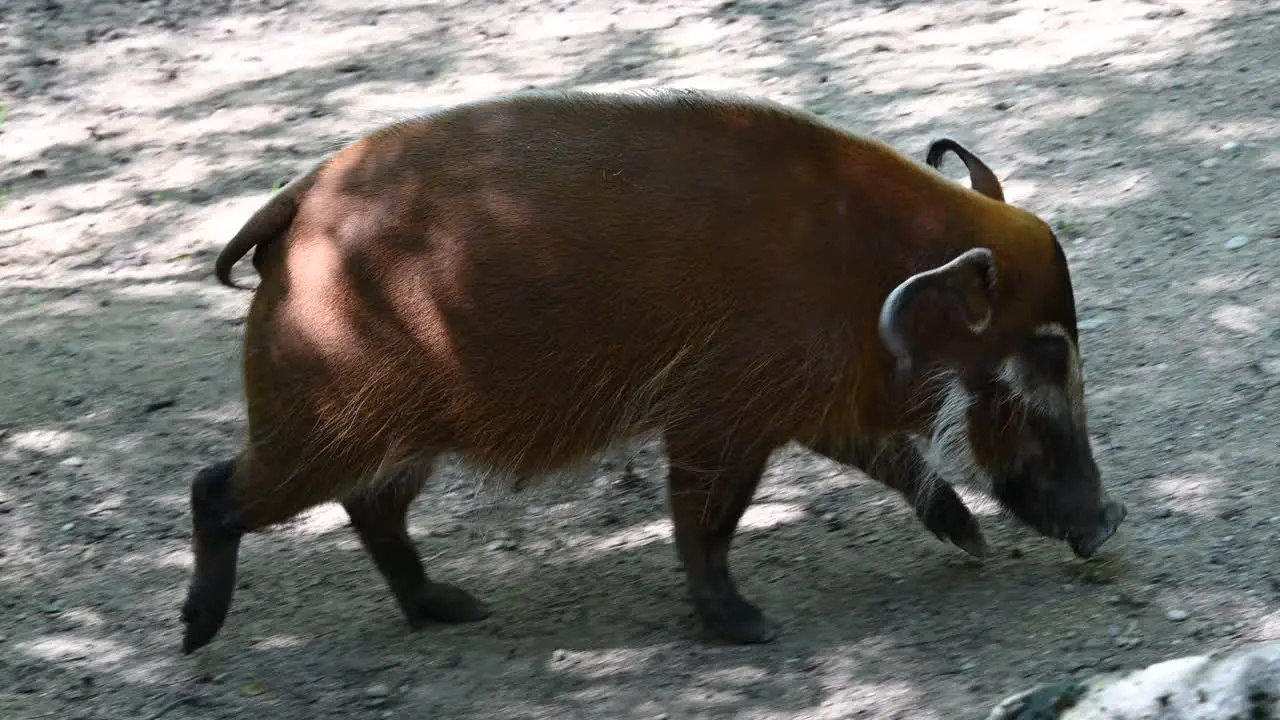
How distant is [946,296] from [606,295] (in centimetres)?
76

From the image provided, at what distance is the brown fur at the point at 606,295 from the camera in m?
3.63

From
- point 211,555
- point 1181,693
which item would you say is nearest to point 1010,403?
point 1181,693

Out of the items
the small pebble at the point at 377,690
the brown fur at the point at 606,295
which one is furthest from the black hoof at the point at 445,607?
the brown fur at the point at 606,295

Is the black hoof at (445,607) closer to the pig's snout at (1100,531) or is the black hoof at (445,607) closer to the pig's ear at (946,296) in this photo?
the pig's ear at (946,296)

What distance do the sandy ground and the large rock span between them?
0.62m

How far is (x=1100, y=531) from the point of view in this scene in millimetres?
3842

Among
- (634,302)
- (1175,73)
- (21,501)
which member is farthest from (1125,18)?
(21,501)

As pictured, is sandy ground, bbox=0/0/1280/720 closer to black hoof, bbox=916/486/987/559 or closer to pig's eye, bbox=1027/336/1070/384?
black hoof, bbox=916/486/987/559

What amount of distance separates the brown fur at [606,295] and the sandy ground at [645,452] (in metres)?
0.42

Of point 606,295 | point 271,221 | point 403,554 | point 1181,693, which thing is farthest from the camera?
point 403,554

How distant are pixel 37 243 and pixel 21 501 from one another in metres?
1.90

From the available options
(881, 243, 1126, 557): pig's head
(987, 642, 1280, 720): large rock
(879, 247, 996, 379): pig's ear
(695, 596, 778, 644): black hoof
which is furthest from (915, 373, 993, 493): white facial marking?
(987, 642, 1280, 720): large rock

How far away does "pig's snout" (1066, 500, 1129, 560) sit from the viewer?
3844mm

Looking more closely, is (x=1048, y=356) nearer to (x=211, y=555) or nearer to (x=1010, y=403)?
(x=1010, y=403)
